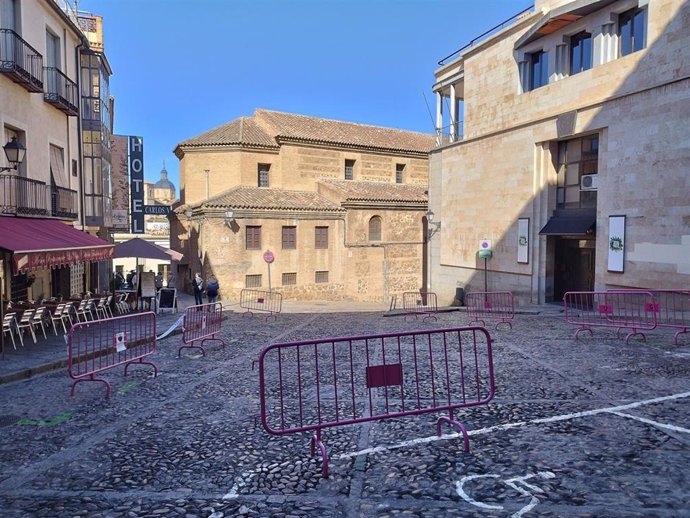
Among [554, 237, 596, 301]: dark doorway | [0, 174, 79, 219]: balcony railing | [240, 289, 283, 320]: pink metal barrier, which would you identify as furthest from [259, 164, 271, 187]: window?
[554, 237, 596, 301]: dark doorway

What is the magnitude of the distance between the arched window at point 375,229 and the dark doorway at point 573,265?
43.4 feet

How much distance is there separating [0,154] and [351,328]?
10.1 m

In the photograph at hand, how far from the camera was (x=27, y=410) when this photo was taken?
692 cm

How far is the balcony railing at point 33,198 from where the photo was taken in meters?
12.4

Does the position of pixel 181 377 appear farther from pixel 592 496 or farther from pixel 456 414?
pixel 592 496

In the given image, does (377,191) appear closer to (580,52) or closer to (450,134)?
(450,134)

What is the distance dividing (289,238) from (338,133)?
929 cm

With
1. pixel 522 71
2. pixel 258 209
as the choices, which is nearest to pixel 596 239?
pixel 522 71

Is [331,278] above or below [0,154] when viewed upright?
below

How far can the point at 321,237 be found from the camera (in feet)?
99.4

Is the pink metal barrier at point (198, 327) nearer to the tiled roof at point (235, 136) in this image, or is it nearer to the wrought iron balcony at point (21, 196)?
the wrought iron balcony at point (21, 196)

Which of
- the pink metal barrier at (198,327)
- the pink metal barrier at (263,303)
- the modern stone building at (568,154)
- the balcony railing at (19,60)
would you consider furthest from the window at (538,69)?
the balcony railing at (19,60)

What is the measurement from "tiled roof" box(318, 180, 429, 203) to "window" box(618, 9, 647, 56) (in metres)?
16.5

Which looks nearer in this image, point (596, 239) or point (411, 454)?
point (411, 454)
